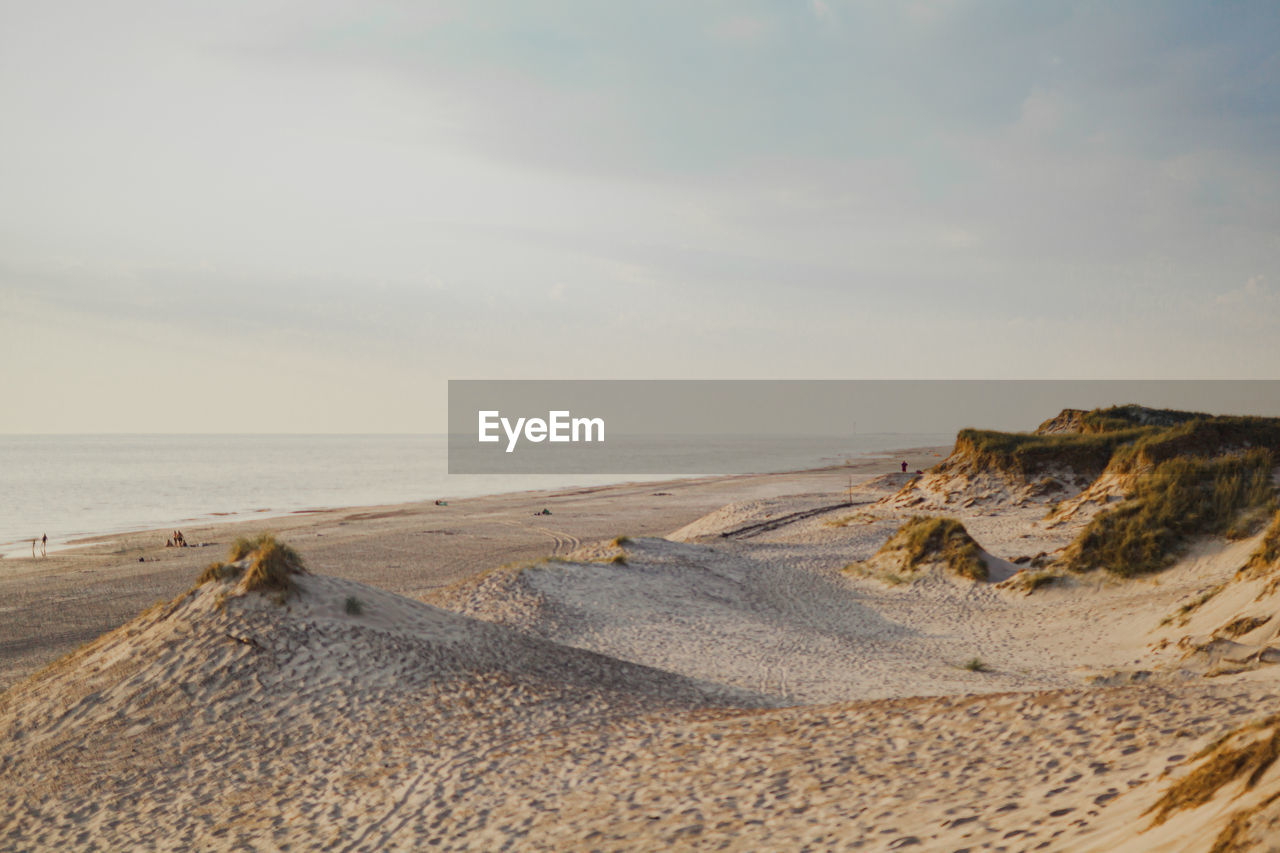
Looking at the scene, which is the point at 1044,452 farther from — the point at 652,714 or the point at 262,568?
the point at 262,568

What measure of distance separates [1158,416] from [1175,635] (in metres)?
28.7

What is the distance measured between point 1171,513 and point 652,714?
49.3 ft

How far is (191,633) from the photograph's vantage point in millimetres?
11008

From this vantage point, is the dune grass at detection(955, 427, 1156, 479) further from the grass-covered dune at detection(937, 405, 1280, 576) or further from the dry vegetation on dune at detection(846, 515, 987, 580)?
the dry vegetation on dune at detection(846, 515, 987, 580)

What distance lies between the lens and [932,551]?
21.7m

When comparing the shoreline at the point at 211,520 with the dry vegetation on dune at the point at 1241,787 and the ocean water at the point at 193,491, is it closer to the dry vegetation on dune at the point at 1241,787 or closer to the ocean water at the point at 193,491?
the ocean water at the point at 193,491

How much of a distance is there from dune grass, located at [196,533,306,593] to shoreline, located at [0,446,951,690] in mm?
6010

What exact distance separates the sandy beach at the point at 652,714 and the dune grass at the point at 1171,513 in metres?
0.48

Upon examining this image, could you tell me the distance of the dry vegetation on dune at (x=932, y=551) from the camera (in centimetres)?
2072

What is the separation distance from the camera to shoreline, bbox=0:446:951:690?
2019cm

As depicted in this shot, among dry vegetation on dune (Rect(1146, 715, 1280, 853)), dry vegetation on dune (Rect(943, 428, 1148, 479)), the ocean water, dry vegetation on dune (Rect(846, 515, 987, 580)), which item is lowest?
the ocean water

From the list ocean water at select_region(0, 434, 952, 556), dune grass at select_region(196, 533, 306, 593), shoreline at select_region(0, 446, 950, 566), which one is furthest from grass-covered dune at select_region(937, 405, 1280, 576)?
ocean water at select_region(0, 434, 952, 556)

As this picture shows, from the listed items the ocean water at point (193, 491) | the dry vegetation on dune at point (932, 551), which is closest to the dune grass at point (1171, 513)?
the dry vegetation on dune at point (932, 551)

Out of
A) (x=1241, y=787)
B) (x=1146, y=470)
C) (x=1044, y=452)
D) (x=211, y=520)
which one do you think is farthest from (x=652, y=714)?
(x=211, y=520)
